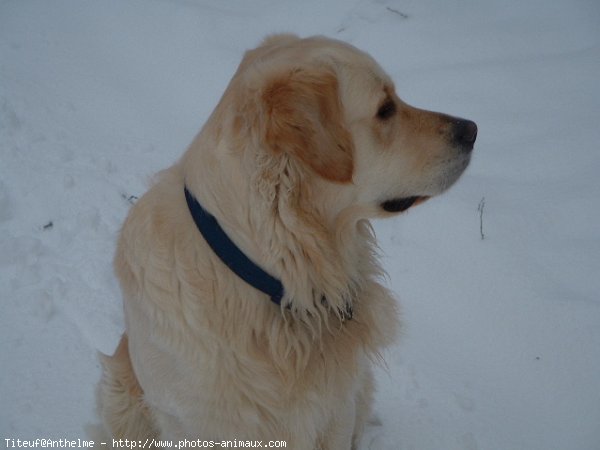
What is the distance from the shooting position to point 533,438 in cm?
246

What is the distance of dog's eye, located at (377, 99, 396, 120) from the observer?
1758mm

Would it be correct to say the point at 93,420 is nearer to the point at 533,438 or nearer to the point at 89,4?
the point at 533,438

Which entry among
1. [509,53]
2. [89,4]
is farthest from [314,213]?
[89,4]

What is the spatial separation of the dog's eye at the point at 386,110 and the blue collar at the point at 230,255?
69 cm

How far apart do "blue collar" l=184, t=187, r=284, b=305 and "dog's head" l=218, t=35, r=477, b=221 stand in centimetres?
31

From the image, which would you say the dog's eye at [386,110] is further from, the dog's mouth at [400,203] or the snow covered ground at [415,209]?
the snow covered ground at [415,209]

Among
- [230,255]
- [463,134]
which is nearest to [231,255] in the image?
[230,255]

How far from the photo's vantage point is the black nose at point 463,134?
6.16 ft

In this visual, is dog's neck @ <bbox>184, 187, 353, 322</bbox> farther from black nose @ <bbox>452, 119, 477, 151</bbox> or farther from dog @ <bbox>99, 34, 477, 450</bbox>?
black nose @ <bbox>452, 119, 477, 151</bbox>

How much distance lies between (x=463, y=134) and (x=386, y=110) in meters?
0.34

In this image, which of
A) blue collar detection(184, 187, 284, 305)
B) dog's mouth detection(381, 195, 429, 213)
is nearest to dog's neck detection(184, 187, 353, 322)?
blue collar detection(184, 187, 284, 305)

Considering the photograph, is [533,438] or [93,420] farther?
[93,420]

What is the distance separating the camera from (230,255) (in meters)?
1.64

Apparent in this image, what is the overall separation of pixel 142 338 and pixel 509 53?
14.7ft
